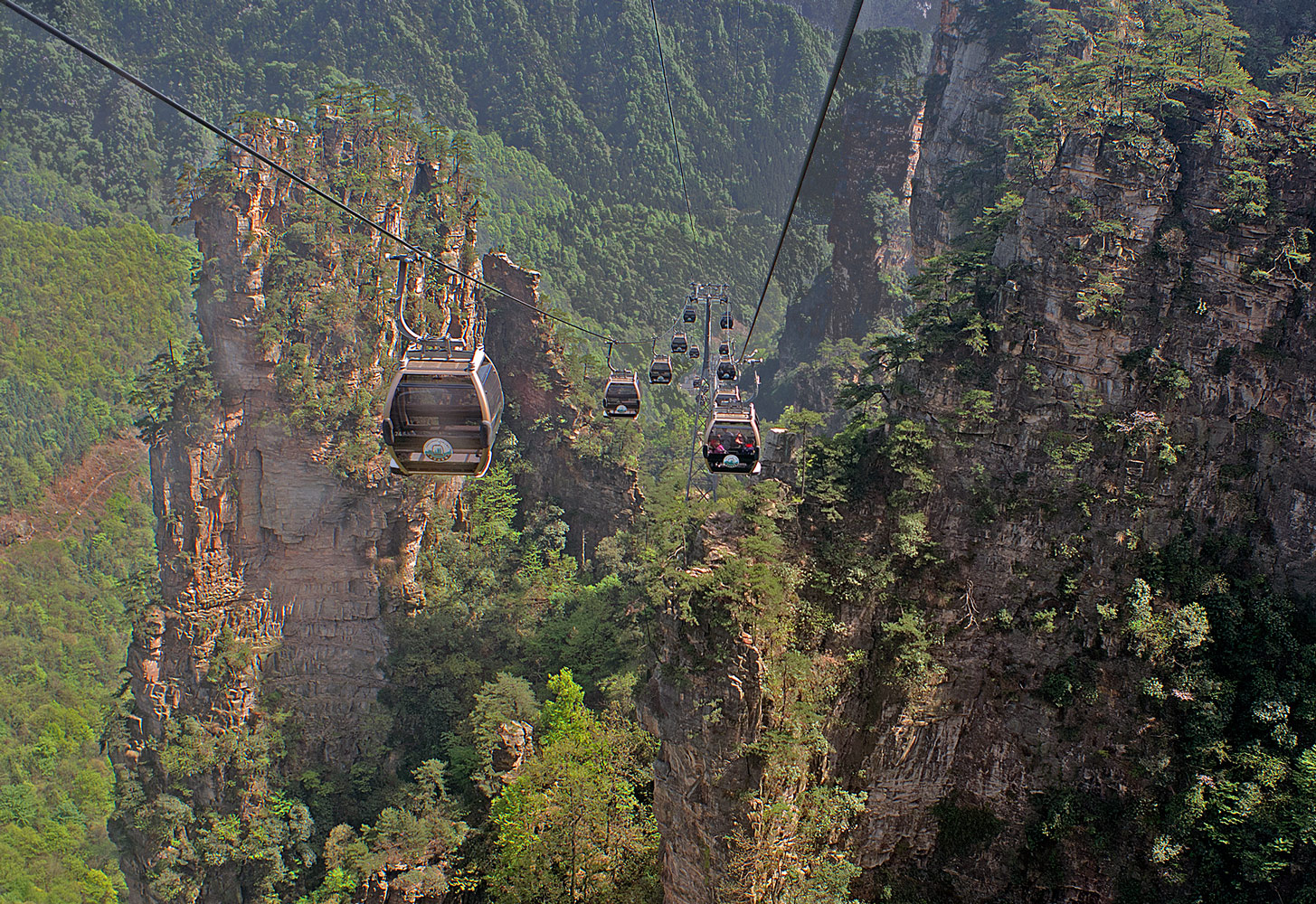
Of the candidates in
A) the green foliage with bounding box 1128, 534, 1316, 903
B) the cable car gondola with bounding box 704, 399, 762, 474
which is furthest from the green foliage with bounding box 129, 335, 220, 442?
the green foliage with bounding box 1128, 534, 1316, 903

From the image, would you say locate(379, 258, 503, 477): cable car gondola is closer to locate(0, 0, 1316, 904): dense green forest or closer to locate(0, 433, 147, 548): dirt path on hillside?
locate(0, 0, 1316, 904): dense green forest

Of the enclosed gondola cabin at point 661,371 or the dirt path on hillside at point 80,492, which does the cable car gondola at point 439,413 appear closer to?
the enclosed gondola cabin at point 661,371

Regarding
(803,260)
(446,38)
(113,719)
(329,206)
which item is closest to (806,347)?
(803,260)

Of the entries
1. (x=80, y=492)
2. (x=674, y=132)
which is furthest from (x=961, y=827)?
(x=674, y=132)

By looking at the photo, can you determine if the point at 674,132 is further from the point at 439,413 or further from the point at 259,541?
the point at 439,413

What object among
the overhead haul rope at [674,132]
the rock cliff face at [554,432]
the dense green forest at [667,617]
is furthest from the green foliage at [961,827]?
the overhead haul rope at [674,132]

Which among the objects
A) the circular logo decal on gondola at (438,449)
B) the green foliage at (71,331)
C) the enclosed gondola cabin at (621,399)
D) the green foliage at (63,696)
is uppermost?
the green foliage at (71,331)
